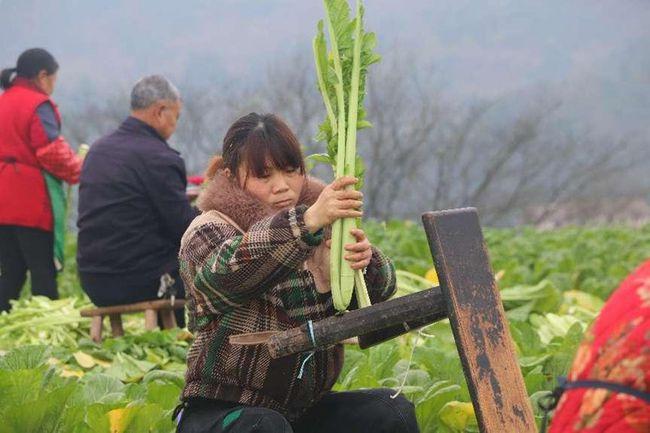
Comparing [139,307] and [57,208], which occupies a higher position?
[57,208]

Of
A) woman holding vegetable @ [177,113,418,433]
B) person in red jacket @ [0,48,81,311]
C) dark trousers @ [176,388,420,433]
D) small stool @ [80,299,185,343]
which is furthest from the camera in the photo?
person in red jacket @ [0,48,81,311]

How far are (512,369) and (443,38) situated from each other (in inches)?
2422

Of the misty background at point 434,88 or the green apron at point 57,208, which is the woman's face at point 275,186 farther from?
the green apron at point 57,208

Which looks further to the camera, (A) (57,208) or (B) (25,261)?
(B) (25,261)

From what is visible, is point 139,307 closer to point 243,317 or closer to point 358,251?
point 243,317

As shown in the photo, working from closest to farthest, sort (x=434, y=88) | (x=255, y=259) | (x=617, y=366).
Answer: (x=617, y=366)
(x=255, y=259)
(x=434, y=88)

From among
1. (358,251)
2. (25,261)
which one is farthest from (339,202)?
(25,261)

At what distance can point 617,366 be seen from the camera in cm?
175

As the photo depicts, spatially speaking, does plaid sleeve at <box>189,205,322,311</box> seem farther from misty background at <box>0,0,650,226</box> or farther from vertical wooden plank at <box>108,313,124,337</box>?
vertical wooden plank at <box>108,313,124,337</box>

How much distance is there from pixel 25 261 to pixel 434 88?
2842cm

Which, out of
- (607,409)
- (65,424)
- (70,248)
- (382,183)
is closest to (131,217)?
(65,424)

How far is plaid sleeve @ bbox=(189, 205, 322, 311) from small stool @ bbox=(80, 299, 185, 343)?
3.56 meters

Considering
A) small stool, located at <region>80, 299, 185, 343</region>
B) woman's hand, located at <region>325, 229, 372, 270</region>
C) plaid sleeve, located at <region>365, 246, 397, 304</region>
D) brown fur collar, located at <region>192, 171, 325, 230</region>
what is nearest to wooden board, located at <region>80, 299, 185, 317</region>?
small stool, located at <region>80, 299, 185, 343</region>

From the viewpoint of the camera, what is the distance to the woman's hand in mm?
2691
